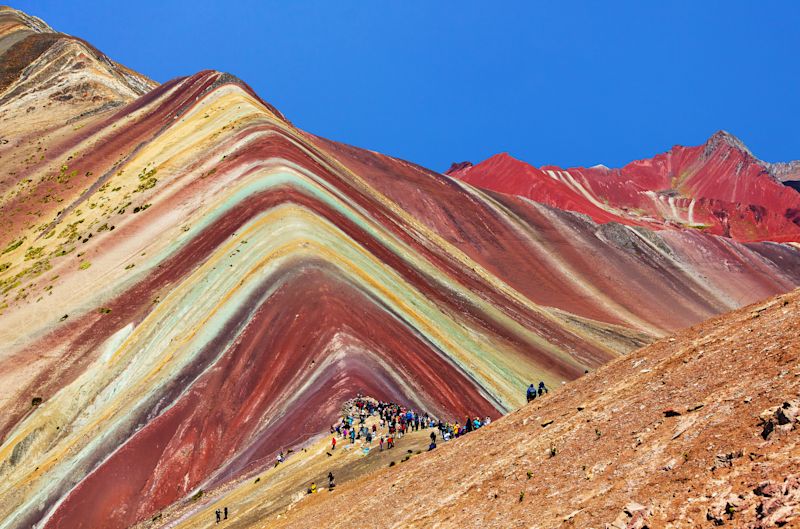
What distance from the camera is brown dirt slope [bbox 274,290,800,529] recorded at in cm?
1373

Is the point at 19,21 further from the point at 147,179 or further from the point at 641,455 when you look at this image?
the point at 641,455

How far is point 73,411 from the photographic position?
149 ft

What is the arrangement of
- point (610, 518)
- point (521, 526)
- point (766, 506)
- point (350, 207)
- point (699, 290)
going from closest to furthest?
point (766, 506) < point (610, 518) < point (521, 526) < point (350, 207) < point (699, 290)

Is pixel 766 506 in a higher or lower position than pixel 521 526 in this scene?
lower

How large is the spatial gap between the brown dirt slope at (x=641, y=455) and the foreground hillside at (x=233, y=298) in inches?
459

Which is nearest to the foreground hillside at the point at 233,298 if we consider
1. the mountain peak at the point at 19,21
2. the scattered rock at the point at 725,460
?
the scattered rock at the point at 725,460

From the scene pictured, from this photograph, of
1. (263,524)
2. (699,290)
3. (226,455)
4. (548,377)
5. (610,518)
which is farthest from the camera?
(699,290)

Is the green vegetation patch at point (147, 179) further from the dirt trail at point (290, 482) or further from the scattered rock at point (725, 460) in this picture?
the scattered rock at point (725, 460)

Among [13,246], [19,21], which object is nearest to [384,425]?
[13,246]

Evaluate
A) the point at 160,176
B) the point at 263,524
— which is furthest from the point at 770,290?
the point at 263,524

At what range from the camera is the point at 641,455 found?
54.2ft

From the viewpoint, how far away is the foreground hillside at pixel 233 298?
123 ft

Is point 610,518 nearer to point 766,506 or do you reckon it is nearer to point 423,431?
point 766,506

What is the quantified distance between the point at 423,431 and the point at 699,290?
91.3 m
